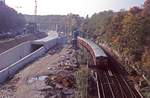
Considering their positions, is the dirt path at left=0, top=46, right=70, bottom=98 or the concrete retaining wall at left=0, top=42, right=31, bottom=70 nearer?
the dirt path at left=0, top=46, right=70, bottom=98

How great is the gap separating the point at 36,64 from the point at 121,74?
12.5m

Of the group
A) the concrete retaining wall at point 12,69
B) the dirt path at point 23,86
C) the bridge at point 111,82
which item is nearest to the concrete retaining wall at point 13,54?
the concrete retaining wall at point 12,69

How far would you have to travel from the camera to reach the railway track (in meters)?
30.8

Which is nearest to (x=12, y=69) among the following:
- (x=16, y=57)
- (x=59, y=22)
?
(x=16, y=57)

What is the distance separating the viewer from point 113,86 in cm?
3453

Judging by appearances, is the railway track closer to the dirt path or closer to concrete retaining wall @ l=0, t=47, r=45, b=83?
the dirt path

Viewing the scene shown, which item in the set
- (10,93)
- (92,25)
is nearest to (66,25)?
(92,25)

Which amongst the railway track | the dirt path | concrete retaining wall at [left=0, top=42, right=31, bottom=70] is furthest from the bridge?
concrete retaining wall at [left=0, top=42, right=31, bottom=70]

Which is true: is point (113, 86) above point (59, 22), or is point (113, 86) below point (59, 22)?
below

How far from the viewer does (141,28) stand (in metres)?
43.8

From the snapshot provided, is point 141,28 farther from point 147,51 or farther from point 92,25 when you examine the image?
point 92,25

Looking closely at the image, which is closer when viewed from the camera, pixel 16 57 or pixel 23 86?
pixel 23 86

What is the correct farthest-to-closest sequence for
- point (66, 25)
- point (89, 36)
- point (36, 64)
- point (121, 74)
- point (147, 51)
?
1. point (66, 25)
2. point (89, 36)
3. point (36, 64)
4. point (121, 74)
5. point (147, 51)

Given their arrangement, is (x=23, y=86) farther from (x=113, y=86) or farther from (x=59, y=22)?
(x=59, y=22)
